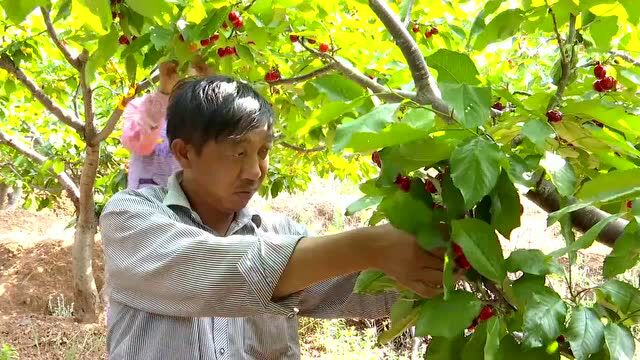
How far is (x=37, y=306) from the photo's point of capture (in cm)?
562

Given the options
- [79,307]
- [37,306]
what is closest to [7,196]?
[37,306]

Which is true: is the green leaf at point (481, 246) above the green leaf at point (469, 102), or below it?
below

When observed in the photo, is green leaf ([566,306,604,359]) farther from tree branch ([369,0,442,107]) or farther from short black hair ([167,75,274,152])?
short black hair ([167,75,274,152])

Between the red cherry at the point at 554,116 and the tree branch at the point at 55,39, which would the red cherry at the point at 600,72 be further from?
the tree branch at the point at 55,39

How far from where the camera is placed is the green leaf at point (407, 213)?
2.65ft

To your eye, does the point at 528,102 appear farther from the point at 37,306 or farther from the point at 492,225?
the point at 37,306

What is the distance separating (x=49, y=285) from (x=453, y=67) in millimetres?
5913

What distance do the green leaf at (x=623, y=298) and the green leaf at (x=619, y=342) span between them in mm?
25

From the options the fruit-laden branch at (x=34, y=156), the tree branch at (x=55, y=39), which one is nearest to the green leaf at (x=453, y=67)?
the tree branch at (x=55, y=39)

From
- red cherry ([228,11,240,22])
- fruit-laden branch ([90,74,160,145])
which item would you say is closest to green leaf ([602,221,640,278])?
red cherry ([228,11,240,22])

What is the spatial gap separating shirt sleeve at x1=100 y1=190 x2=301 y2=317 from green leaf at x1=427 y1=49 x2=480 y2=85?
1.04 feet

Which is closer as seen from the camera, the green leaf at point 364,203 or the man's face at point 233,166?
the green leaf at point 364,203

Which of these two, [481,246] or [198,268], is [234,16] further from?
[481,246]

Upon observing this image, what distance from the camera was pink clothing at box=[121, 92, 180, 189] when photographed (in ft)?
9.17
